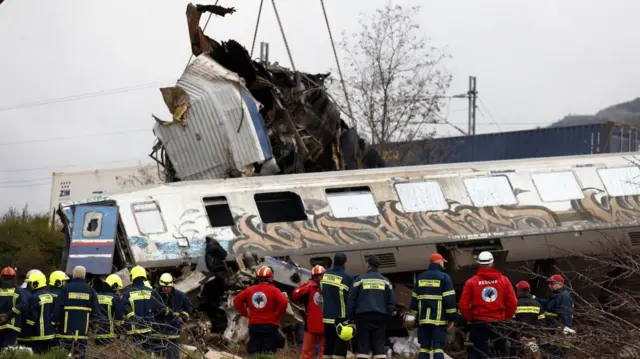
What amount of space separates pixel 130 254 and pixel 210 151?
3777 millimetres

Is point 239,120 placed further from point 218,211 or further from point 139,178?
point 139,178

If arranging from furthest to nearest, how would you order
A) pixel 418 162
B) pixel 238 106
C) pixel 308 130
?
pixel 418 162 → pixel 308 130 → pixel 238 106

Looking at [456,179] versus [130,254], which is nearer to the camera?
[130,254]

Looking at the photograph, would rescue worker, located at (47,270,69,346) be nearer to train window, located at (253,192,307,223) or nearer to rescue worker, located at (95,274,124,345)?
rescue worker, located at (95,274,124,345)

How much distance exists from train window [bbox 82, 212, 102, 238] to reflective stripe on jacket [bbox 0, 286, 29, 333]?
282 cm

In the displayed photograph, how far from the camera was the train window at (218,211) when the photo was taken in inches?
662

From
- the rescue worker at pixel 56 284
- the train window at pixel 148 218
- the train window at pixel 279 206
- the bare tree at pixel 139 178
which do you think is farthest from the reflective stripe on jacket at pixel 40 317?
the bare tree at pixel 139 178

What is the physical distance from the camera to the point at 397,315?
641 inches

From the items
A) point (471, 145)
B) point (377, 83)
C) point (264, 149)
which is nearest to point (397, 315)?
point (264, 149)

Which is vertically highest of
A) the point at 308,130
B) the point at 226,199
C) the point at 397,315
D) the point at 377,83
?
the point at 377,83

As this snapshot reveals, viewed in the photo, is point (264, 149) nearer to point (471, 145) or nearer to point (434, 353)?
point (434, 353)

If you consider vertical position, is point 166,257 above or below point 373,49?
below

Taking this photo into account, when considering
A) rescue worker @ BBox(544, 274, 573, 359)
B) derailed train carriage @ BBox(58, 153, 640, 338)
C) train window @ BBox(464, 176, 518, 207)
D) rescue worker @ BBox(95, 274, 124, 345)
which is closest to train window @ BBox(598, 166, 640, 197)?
derailed train carriage @ BBox(58, 153, 640, 338)

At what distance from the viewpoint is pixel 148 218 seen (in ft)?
53.3
